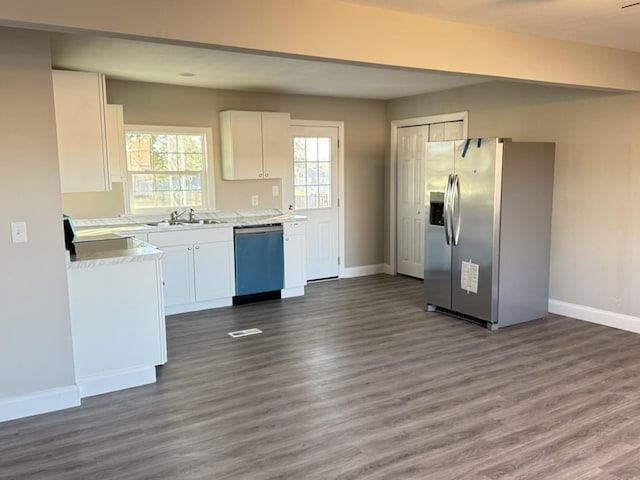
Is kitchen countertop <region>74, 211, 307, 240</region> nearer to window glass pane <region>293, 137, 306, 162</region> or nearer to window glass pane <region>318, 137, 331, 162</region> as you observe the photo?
window glass pane <region>293, 137, 306, 162</region>

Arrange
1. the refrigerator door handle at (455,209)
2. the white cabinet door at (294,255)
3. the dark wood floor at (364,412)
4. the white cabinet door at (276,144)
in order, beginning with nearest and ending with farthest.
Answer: the dark wood floor at (364,412)
the refrigerator door handle at (455,209)
the white cabinet door at (294,255)
the white cabinet door at (276,144)

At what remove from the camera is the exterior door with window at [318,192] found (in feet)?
22.0

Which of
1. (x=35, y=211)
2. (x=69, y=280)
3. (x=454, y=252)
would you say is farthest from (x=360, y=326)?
(x=35, y=211)

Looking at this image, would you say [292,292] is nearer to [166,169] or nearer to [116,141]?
[166,169]

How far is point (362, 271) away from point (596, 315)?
316cm

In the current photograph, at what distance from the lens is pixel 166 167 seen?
5.77 m

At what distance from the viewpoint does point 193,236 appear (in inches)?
211

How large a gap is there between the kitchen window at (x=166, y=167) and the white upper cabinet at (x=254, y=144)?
26 cm

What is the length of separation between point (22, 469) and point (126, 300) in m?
1.20

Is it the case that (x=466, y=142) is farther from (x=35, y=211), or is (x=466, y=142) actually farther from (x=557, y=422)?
(x=35, y=211)

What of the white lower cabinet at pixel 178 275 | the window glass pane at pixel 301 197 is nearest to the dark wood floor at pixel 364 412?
the white lower cabinet at pixel 178 275

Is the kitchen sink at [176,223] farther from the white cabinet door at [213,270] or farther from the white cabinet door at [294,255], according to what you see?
the white cabinet door at [294,255]

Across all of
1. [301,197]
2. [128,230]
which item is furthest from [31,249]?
[301,197]

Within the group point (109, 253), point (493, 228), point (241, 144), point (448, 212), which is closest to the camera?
point (109, 253)
